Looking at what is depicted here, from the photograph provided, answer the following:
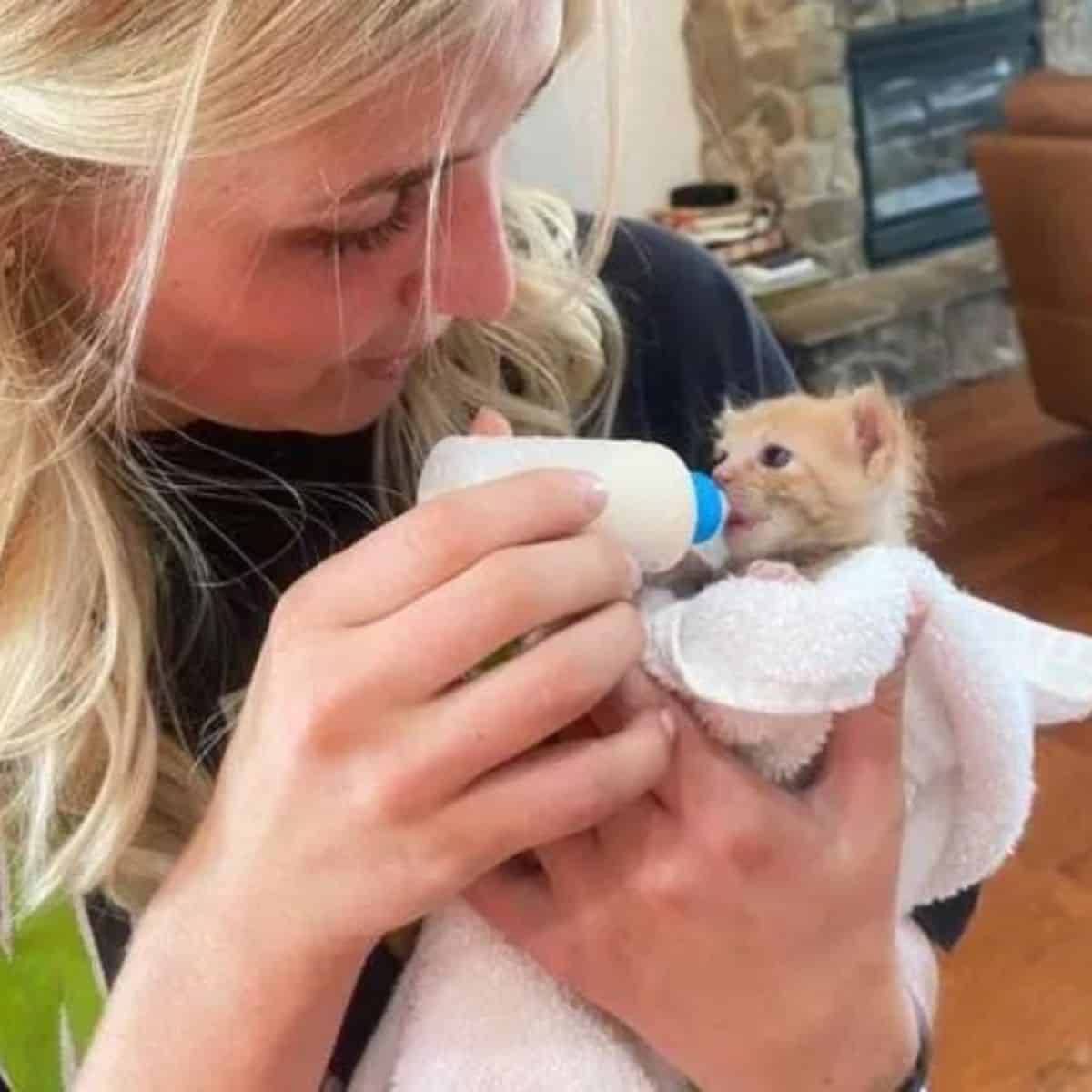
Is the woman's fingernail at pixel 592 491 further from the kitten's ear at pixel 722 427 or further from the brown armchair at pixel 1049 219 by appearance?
the brown armchair at pixel 1049 219

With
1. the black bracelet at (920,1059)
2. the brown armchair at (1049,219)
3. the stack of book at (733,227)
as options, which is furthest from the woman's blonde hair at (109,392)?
the stack of book at (733,227)

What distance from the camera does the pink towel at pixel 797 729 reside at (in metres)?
0.67

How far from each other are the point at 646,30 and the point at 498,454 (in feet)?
9.47

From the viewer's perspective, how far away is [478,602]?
62cm

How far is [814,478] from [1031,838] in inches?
57.8

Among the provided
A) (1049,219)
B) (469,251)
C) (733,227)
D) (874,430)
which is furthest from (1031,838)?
(733,227)

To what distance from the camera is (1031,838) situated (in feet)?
6.89

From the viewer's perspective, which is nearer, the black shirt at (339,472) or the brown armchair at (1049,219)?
the black shirt at (339,472)

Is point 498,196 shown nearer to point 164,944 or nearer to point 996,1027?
point 164,944

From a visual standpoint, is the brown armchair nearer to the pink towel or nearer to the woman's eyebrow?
the pink towel

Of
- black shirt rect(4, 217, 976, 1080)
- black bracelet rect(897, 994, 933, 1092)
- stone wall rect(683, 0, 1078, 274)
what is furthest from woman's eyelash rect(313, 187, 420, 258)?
stone wall rect(683, 0, 1078, 274)

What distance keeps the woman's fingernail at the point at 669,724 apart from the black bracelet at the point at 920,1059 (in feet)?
0.71

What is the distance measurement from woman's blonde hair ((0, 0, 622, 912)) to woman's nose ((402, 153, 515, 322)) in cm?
7

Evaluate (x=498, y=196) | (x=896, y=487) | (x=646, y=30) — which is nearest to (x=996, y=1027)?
(x=896, y=487)
